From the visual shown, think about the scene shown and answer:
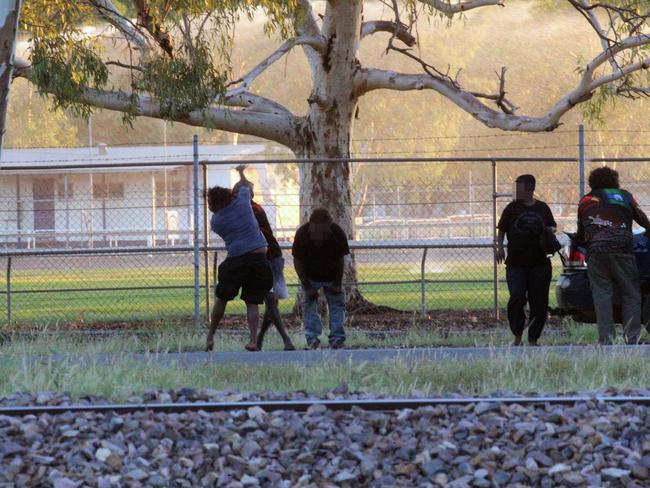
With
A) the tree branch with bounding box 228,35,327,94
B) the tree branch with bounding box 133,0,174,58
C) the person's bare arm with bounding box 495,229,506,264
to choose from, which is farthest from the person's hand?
the tree branch with bounding box 133,0,174,58

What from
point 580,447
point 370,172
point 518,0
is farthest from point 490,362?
point 518,0

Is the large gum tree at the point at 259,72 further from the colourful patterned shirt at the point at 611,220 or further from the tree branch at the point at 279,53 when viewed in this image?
the colourful patterned shirt at the point at 611,220

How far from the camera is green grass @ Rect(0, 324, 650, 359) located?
12789 millimetres

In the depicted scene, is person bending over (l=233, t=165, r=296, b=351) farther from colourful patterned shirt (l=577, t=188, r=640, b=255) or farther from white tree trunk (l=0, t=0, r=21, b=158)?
colourful patterned shirt (l=577, t=188, r=640, b=255)

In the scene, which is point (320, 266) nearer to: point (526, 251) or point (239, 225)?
point (239, 225)

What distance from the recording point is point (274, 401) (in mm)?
8203

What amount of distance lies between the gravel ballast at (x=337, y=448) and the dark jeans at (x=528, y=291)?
4.84m

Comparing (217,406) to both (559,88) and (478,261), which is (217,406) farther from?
(559,88)

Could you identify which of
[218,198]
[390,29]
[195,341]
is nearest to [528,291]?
[218,198]

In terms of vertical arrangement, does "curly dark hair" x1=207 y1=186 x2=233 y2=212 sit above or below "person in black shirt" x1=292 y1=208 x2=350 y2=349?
above

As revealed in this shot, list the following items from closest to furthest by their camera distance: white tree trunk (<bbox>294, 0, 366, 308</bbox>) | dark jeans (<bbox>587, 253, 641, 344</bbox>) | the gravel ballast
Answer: the gravel ballast, dark jeans (<bbox>587, 253, 641, 344</bbox>), white tree trunk (<bbox>294, 0, 366, 308</bbox>)

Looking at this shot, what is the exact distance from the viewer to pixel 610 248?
1223 cm

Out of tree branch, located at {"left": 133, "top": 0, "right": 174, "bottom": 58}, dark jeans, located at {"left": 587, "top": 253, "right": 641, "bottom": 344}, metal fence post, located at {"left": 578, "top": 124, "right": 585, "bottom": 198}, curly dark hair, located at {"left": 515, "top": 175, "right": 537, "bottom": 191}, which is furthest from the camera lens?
tree branch, located at {"left": 133, "top": 0, "right": 174, "bottom": 58}

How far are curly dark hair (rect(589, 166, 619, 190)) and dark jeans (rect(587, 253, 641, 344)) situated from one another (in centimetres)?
69
